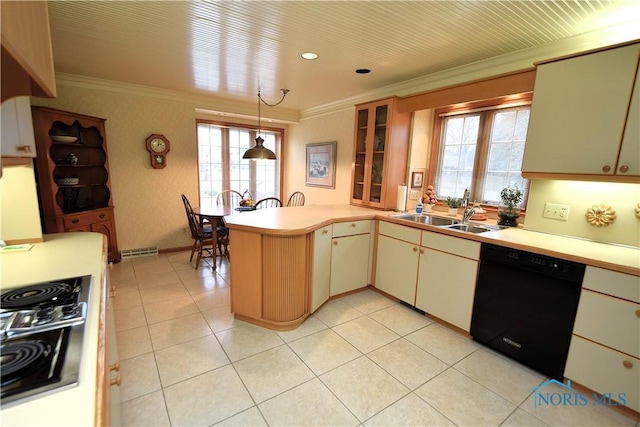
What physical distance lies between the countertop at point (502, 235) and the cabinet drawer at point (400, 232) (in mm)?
50

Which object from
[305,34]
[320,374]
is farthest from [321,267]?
[305,34]

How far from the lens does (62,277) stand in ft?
4.56

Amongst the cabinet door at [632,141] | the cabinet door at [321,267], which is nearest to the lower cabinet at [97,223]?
the cabinet door at [321,267]

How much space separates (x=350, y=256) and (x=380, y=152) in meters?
1.29

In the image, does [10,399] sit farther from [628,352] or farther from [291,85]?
[291,85]

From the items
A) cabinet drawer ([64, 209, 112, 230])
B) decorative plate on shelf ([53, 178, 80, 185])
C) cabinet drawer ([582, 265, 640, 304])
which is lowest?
cabinet drawer ([64, 209, 112, 230])

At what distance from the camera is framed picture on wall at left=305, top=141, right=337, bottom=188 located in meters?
4.39

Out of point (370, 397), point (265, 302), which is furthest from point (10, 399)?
point (265, 302)

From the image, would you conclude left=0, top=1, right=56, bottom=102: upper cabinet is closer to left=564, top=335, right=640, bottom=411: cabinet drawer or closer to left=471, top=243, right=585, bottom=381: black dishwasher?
left=471, top=243, right=585, bottom=381: black dishwasher

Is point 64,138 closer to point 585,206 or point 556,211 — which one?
point 556,211

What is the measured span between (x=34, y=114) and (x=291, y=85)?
8.80ft

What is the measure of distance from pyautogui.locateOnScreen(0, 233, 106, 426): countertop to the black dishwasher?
2.35m

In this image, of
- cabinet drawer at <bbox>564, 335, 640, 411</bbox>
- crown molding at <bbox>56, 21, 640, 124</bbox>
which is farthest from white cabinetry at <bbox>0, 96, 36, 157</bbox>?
cabinet drawer at <bbox>564, 335, 640, 411</bbox>

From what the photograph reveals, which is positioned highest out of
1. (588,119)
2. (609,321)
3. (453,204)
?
(588,119)
